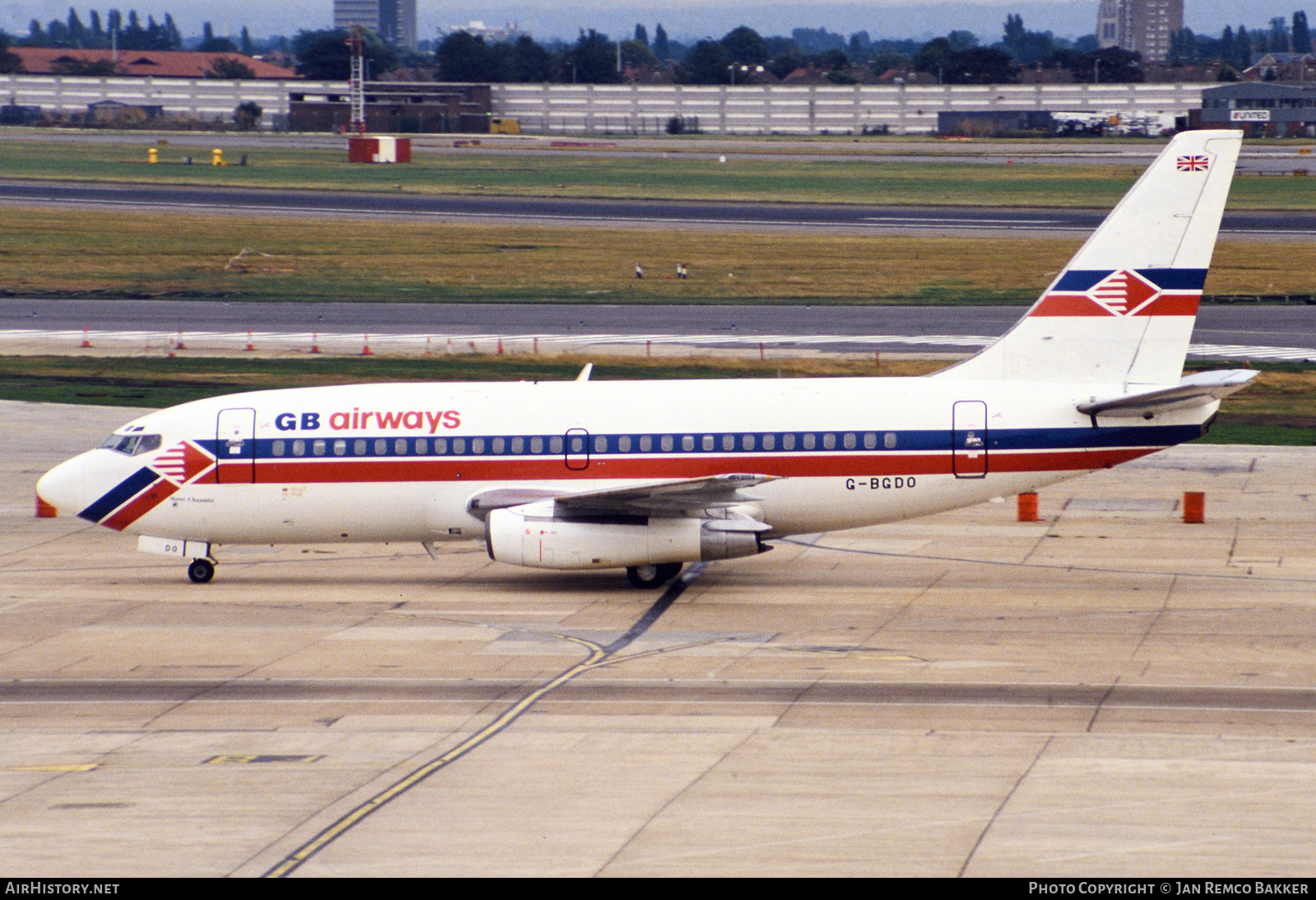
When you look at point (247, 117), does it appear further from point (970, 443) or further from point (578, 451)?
point (970, 443)

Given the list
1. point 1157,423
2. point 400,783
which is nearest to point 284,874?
point 400,783

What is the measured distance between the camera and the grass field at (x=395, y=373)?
48688mm

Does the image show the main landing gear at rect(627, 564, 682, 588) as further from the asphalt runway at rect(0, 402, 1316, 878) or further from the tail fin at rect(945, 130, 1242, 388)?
the tail fin at rect(945, 130, 1242, 388)

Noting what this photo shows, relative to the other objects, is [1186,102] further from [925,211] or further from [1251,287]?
[1251,287]

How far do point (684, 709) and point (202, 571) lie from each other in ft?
44.1

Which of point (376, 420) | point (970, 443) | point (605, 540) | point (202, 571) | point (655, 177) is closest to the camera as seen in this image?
point (605, 540)

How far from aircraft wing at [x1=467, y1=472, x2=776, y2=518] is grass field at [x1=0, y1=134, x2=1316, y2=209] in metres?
80.1

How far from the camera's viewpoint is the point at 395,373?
51344 millimetres

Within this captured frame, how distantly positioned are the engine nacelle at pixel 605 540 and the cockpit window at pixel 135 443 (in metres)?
7.26

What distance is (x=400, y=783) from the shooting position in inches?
743

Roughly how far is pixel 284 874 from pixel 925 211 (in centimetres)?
9036

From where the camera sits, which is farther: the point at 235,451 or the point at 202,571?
the point at 202,571

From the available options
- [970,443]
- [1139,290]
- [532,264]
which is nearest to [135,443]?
[970,443]

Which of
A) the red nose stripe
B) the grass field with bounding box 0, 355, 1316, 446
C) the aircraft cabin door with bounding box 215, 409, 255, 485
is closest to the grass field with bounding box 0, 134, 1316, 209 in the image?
the grass field with bounding box 0, 355, 1316, 446
